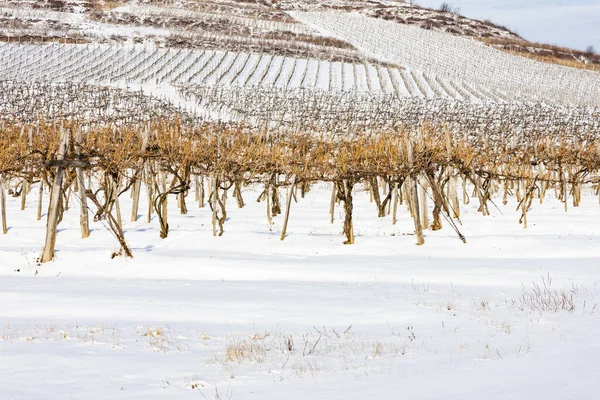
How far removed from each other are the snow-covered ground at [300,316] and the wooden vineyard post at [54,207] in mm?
286

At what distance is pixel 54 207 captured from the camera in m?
13.5

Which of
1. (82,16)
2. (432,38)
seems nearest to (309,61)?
(432,38)

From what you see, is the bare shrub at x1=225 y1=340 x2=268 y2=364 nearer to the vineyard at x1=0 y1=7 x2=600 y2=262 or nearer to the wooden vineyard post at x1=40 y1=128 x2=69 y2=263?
the wooden vineyard post at x1=40 y1=128 x2=69 y2=263

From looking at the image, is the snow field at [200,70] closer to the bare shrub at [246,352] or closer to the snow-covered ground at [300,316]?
the snow-covered ground at [300,316]

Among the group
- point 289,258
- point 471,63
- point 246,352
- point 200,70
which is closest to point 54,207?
point 289,258

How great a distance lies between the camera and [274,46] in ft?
204

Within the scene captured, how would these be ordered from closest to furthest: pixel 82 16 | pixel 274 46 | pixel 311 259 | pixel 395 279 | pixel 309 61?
pixel 395 279, pixel 311 259, pixel 309 61, pixel 274 46, pixel 82 16

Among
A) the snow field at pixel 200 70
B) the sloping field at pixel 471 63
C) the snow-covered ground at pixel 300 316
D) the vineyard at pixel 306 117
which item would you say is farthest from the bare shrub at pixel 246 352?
the sloping field at pixel 471 63

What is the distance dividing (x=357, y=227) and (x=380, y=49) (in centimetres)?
4895

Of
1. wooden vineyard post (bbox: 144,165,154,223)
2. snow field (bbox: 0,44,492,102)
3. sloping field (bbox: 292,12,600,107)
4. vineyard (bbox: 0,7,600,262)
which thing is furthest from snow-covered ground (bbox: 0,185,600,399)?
sloping field (bbox: 292,12,600,107)

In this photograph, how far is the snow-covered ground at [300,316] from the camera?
18.5 feet

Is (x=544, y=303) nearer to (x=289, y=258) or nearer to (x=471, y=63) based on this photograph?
(x=289, y=258)

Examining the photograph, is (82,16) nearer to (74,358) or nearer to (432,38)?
(432,38)

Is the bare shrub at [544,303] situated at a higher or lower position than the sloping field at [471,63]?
lower
